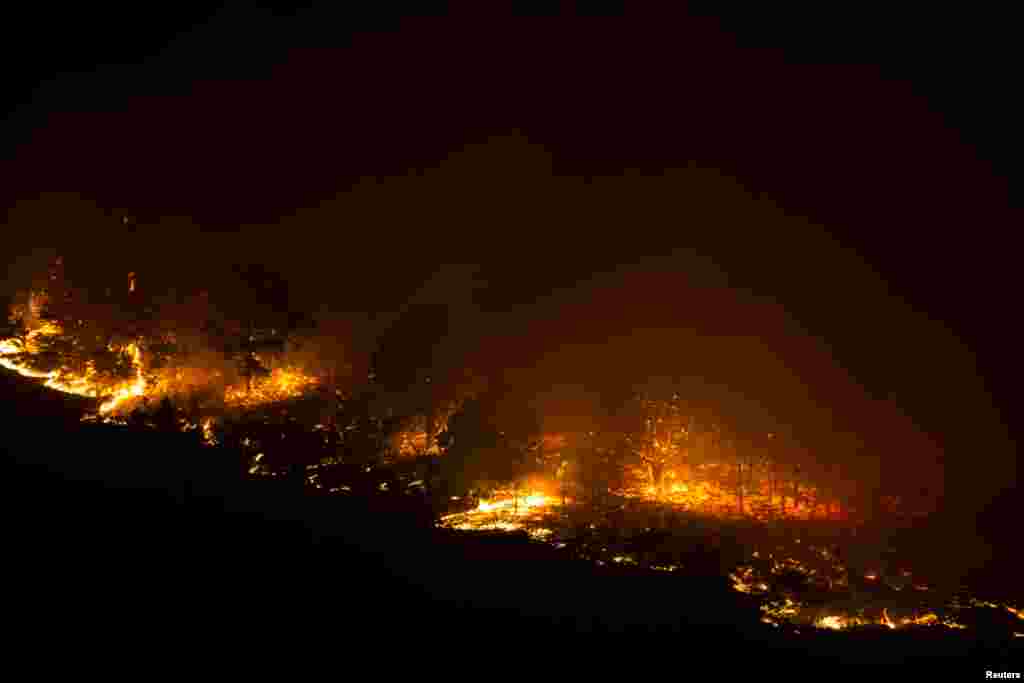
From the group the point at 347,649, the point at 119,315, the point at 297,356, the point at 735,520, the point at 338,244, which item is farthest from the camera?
the point at 338,244

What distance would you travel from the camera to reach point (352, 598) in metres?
6.34

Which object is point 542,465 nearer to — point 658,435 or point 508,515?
point 508,515

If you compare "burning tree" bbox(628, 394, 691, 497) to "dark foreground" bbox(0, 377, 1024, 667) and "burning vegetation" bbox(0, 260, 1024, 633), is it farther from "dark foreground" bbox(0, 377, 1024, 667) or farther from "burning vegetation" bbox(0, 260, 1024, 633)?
"dark foreground" bbox(0, 377, 1024, 667)

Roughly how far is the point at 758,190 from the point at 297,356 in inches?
366

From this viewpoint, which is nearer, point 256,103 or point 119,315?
point 119,315

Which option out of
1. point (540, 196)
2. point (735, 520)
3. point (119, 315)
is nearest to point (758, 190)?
point (540, 196)

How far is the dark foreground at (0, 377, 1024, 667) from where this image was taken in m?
5.75

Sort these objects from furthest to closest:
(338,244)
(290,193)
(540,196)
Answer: (290,193)
(338,244)
(540,196)

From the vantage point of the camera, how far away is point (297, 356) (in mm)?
12977

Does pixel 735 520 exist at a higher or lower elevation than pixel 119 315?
lower

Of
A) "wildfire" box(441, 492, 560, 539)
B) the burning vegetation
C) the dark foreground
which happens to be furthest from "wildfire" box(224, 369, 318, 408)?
"wildfire" box(441, 492, 560, 539)

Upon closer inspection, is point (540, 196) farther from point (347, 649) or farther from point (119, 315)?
point (347, 649)

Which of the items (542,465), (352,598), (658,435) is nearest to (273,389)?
(542,465)

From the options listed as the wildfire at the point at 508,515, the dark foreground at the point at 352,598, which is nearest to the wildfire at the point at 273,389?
the dark foreground at the point at 352,598
